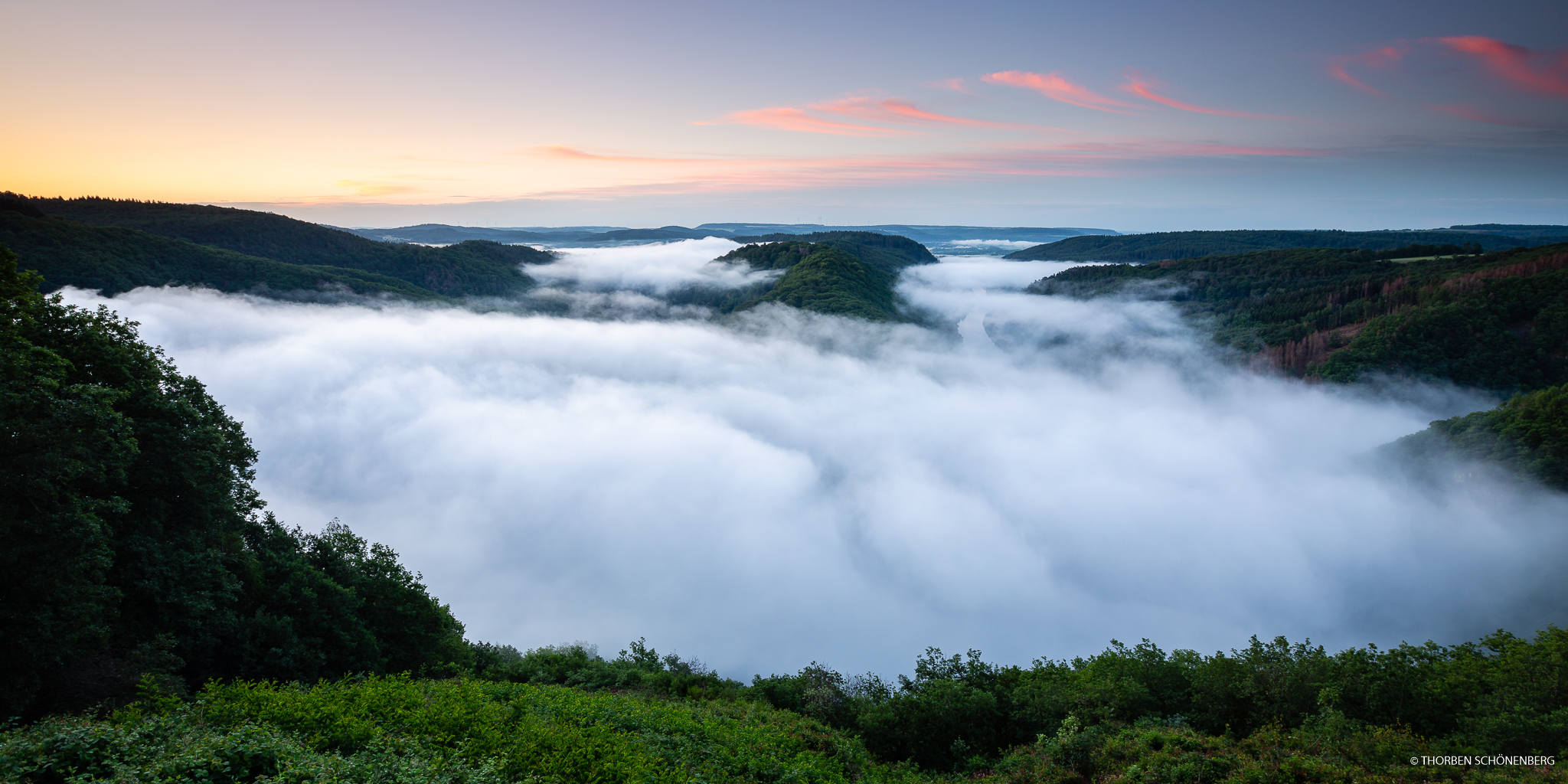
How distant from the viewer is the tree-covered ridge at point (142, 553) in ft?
→ 66.0

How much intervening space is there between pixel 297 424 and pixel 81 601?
188952mm

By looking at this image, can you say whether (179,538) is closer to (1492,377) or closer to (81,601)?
(81,601)

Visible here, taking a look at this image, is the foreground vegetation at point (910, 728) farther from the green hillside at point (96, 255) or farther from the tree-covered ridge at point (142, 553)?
the green hillside at point (96, 255)

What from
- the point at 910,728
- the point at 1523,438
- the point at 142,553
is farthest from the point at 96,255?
the point at 1523,438

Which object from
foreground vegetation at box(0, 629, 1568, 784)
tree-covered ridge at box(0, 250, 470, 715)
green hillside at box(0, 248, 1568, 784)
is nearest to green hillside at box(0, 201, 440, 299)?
tree-covered ridge at box(0, 250, 470, 715)

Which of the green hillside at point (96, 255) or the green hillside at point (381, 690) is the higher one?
the green hillside at point (96, 255)

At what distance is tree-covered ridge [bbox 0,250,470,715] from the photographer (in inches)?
792

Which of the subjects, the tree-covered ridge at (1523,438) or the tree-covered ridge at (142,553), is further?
the tree-covered ridge at (1523,438)

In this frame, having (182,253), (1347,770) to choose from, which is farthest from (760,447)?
(182,253)

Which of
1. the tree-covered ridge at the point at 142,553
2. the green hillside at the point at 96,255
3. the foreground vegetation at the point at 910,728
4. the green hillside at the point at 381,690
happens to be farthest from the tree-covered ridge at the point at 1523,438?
the green hillside at the point at 96,255

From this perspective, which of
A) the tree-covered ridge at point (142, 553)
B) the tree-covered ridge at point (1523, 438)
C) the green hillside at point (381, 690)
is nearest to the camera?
the green hillside at point (381, 690)

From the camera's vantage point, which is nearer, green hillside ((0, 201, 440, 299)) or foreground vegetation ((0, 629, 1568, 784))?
foreground vegetation ((0, 629, 1568, 784))

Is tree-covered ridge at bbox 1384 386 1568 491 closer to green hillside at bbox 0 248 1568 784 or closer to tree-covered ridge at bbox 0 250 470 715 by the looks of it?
green hillside at bbox 0 248 1568 784

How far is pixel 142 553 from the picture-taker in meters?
24.7
